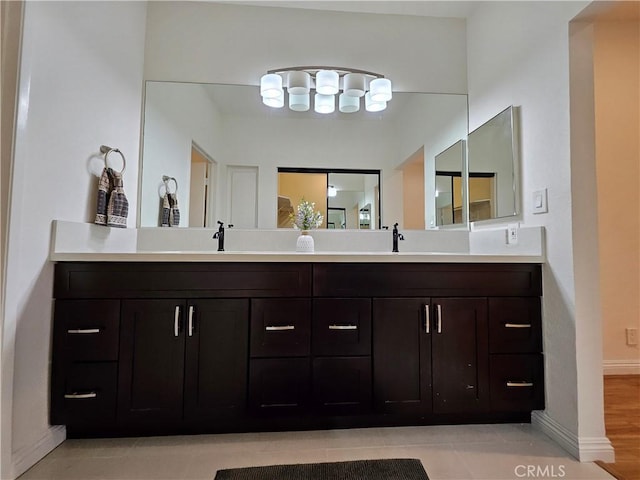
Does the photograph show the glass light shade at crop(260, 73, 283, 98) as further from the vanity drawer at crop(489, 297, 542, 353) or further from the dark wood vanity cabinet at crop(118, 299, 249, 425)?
the vanity drawer at crop(489, 297, 542, 353)

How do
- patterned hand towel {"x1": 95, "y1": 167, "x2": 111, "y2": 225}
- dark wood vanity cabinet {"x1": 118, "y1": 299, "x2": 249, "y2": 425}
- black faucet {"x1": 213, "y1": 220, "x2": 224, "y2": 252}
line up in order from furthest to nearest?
black faucet {"x1": 213, "y1": 220, "x2": 224, "y2": 252} < patterned hand towel {"x1": 95, "y1": 167, "x2": 111, "y2": 225} < dark wood vanity cabinet {"x1": 118, "y1": 299, "x2": 249, "y2": 425}

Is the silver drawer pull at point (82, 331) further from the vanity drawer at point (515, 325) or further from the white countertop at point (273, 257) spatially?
the vanity drawer at point (515, 325)

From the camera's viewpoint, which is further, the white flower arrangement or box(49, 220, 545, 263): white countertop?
the white flower arrangement

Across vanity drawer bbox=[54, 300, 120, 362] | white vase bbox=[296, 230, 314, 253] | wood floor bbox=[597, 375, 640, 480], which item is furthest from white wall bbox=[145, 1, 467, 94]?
wood floor bbox=[597, 375, 640, 480]

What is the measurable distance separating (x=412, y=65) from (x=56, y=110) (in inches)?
86.4

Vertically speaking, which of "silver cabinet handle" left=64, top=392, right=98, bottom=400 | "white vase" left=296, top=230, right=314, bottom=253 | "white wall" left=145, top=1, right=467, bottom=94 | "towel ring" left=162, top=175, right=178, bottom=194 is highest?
"white wall" left=145, top=1, right=467, bottom=94

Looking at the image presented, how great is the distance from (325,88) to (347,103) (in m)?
0.19

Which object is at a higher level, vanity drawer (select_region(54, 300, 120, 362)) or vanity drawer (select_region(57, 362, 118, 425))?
vanity drawer (select_region(54, 300, 120, 362))

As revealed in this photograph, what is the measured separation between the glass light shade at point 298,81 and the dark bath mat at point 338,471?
2.19 metres

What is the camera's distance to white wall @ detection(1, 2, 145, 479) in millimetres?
1235

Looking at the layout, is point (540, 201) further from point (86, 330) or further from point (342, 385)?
point (86, 330)

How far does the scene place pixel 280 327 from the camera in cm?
151

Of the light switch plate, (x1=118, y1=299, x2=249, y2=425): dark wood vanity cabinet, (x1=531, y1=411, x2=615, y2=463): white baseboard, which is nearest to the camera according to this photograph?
(x1=531, y1=411, x2=615, y2=463): white baseboard

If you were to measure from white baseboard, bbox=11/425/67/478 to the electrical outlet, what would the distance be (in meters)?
2.45
